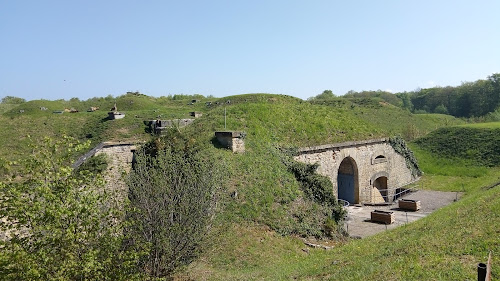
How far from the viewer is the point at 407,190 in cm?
2327

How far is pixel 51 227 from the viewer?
5.37 metres

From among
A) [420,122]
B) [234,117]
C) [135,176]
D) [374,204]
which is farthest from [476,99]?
[135,176]

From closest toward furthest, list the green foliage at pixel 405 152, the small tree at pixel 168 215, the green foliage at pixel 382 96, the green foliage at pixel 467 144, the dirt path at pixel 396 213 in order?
the small tree at pixel 168 215
the dirt path at pixel 396 213
the green foliage at pixel 405 152
the green foliage at pixel 467 144
the green foliage at pixel 382 96

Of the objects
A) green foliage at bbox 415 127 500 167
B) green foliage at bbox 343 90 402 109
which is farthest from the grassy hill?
green foliage at bbox 343 90 402 109

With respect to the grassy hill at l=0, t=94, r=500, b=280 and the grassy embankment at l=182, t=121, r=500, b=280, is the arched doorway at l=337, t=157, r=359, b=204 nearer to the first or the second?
the grassy hill at l=0, t=94, r=500, b=280

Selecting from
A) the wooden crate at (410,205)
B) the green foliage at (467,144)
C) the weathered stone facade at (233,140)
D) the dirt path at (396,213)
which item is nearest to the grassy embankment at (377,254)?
the dirt path at (396,213)

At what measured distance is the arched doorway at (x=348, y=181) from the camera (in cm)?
2031

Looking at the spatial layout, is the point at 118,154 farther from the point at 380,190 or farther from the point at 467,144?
the point at 467,144

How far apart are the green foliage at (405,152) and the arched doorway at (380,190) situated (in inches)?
94.5

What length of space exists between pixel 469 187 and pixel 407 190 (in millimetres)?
3624

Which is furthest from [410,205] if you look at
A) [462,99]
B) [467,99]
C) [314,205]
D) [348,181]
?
[462,99]

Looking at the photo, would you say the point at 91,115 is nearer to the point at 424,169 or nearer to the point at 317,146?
the point at 317,146

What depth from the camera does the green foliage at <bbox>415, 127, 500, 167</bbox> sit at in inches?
1046

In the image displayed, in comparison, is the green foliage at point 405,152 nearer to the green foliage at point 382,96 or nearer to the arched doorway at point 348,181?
the arched doorway at point 348,181
